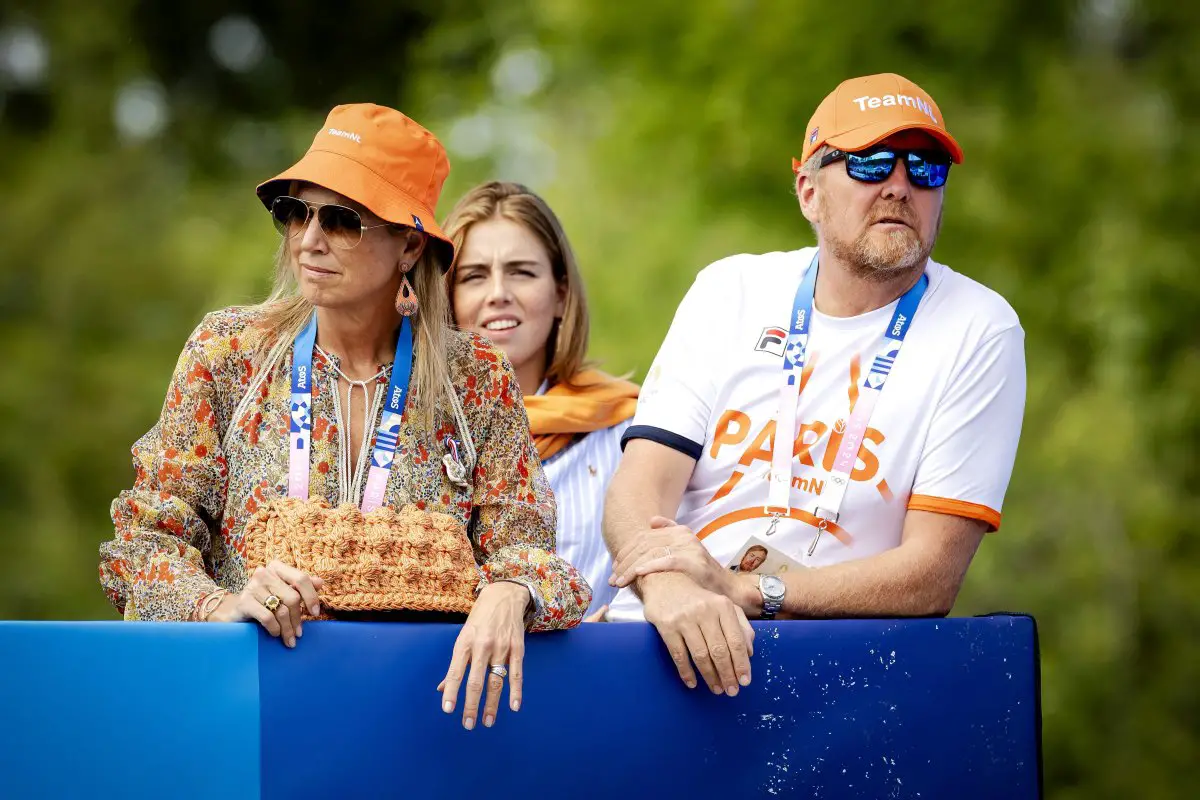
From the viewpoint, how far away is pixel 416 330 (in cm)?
317

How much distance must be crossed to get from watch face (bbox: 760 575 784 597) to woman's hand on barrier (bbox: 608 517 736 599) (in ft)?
0.23

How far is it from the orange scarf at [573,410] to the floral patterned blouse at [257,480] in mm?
1164

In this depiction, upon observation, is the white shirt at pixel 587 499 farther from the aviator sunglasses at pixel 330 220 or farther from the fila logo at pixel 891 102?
the aviator sunglasses at pixel 330 220

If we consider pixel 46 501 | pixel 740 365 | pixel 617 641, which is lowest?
pixel 617 641

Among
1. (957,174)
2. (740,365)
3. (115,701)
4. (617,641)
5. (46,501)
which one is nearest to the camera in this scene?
(115,701)

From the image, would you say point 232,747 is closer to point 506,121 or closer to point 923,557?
point 923,557

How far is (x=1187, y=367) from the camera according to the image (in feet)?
33.0

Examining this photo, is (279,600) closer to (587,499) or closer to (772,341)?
(772,341)

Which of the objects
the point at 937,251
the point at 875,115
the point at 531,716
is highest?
the point at 937,251

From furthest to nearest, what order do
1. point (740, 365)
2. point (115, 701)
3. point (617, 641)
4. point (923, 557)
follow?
point (740, 365) < point (923, 557) < point (617, 641) < point (115, 701)

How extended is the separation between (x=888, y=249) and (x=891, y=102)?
35cm

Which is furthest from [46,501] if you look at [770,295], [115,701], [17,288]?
[115,701]

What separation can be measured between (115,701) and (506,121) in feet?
31.6

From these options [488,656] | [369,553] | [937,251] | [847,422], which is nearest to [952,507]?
[847,422]
